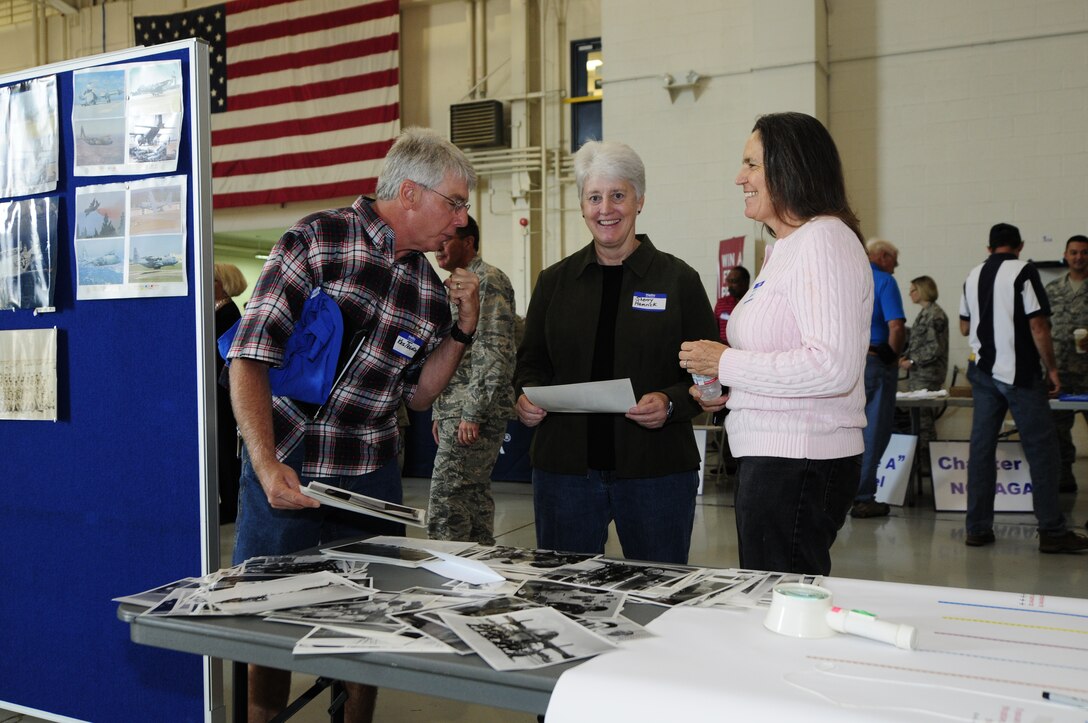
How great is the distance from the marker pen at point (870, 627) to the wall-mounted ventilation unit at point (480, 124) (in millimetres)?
8742

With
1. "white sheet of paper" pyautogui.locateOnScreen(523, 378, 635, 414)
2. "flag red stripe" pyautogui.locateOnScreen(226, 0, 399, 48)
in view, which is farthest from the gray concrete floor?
"flag red stripe" pyautogui.locateOnScreen(226, 0, 399, 48)

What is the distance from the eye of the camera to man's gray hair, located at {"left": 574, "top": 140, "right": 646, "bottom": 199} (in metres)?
2.18

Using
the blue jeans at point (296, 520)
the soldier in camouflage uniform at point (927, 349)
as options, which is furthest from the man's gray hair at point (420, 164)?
the soldier in camouflage uniform at point (927, 349)

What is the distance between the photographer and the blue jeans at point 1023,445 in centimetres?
448

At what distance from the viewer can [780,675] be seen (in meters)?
0.98

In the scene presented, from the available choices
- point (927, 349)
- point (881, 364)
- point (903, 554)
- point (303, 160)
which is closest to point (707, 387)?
point (903, 554)

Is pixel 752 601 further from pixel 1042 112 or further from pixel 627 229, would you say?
pixel 1042 112

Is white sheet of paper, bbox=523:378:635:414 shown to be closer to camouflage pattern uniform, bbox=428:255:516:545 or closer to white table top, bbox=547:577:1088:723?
white table top, bbox=547:577:1088:723

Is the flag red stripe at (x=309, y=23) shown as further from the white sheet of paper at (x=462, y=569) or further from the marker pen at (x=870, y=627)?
the marker pen at (x=870, y=627)

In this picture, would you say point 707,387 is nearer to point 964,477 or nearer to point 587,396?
point 587,396

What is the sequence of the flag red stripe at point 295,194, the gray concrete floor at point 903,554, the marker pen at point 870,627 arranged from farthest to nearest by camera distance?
1. the flag red stripe at point 295,194
2. the gray concrete floor at point 903,554
3. the marker pen at point 870,627

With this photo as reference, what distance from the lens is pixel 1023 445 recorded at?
4.59 metres

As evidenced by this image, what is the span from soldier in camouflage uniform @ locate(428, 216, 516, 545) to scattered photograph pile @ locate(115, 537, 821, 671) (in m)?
1.50

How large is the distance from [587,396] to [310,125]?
8712 millimetres
